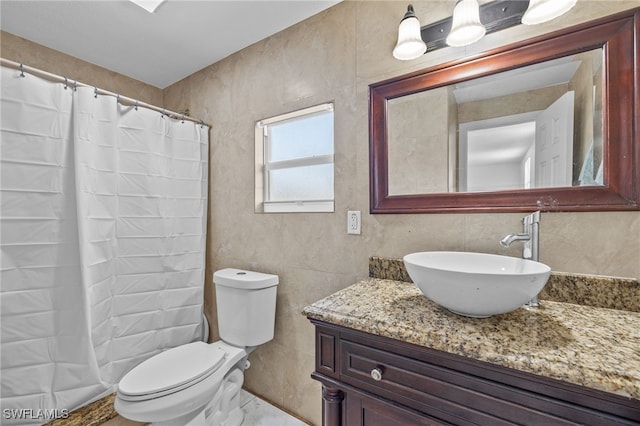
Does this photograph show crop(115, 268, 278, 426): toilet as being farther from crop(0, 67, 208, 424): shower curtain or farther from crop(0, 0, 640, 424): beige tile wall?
crop(0, 67, 208, 424): shower curtain

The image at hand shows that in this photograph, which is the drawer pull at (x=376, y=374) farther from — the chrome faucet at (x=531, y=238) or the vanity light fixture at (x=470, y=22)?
the vanity light fixture at (x=470, y=22)

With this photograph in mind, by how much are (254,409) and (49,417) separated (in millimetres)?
987

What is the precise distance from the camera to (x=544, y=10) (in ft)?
3.05

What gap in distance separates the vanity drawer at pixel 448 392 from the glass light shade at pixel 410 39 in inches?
45.4

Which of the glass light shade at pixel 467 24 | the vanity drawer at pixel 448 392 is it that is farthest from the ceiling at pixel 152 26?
the vanity drawer at pixel 448 392

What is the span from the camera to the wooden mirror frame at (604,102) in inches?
34.5

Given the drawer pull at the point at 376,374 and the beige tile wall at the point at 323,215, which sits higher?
the beige tile wall at the point at 323,215

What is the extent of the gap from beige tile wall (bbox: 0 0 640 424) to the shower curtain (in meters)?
0.38

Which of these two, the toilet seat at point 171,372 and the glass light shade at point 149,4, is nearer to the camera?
the toilet seat at point 171,372

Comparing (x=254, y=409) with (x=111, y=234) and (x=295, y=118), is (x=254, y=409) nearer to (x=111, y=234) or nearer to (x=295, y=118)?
(x=111, y=234)

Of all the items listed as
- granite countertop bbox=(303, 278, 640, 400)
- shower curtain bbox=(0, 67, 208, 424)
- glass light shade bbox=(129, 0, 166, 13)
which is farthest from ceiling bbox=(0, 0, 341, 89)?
granite countertop bbox=(303, 278, 640, 400)

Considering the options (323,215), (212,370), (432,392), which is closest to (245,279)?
(212,370)

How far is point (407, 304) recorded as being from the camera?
3.07 ft

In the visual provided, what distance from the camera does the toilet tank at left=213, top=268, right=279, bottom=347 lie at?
1558 mm
